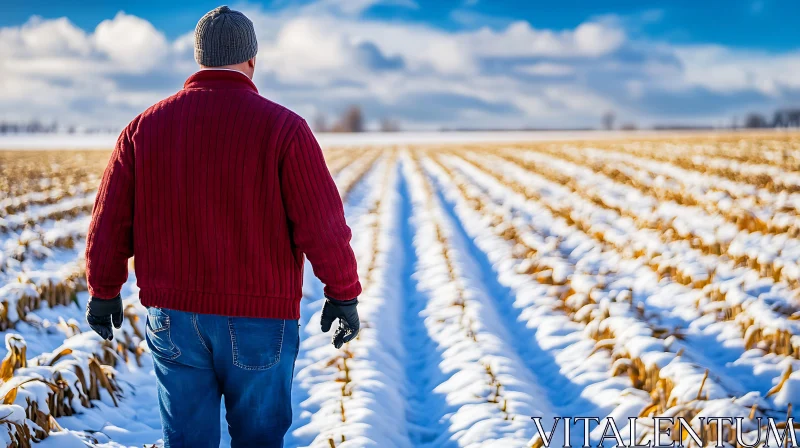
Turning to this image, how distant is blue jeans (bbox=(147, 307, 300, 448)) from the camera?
2371 millimetres

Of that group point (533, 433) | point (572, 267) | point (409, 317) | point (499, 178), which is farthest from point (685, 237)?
point (499, 178)

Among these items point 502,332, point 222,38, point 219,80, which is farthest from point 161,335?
point 502,332

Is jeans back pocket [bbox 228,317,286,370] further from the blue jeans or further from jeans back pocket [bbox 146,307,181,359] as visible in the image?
jeans back pocket [bbox 146,307,181,359]

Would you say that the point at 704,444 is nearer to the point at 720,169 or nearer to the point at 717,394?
the point at 717,394

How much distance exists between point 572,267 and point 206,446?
21.3 ft

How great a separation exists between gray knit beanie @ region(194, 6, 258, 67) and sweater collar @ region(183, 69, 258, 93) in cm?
4

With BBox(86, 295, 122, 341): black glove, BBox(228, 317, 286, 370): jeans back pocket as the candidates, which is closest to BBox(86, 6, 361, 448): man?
BBox(228, 317, 286, 370): jeans back pocket

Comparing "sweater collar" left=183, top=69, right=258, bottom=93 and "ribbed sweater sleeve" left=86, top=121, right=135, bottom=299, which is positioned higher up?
"sweater collar" left=183, top=69, right=258, bottom=93

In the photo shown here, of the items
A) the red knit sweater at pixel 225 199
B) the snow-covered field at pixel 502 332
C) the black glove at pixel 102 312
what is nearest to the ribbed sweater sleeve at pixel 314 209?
the red knit sweater at pixel 225 199

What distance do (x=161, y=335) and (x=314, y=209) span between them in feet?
2.53

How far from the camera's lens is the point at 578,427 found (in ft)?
14.3

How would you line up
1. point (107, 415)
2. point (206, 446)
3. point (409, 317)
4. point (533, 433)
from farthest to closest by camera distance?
point (409, 317), point (107, 415), point (533, 433), point (206, 446)

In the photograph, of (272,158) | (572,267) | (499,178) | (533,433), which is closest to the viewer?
(272,158)

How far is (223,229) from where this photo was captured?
92.2 inches
